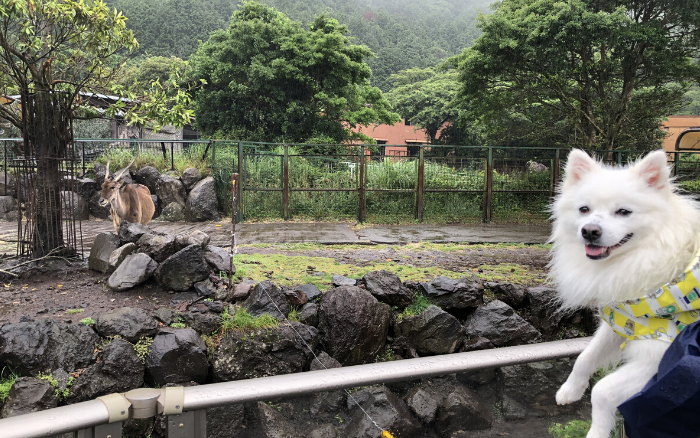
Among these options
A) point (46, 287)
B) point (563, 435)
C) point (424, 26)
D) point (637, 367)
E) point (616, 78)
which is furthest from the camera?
point (424, 26)

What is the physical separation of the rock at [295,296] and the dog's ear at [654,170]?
400cm

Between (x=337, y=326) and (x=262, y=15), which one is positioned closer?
(x=337, y=326)

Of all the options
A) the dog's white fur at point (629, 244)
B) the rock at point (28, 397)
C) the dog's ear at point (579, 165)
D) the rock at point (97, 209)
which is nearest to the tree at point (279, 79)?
the rock at point (97, 209)

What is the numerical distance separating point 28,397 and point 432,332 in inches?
140

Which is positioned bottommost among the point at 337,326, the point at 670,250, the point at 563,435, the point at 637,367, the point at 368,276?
the point at 337,326

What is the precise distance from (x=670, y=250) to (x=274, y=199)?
33.9 ft

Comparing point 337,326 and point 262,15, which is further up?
point 262,15

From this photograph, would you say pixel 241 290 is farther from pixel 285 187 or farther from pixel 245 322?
pixel 285 187

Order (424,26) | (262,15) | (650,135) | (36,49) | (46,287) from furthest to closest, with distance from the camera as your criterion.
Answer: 1. (424,26)
2. (262,15)
3. (650,135)
4. (36,49)
5. (46,287)

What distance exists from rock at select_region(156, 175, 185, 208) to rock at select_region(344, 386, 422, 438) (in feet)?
36.0

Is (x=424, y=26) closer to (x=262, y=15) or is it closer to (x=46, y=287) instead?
(x=262, y=15)

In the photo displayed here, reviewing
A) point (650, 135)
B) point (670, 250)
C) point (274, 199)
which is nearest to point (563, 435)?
point (670, 250)

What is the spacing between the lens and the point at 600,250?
1374mm

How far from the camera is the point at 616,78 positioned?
1339 cm
